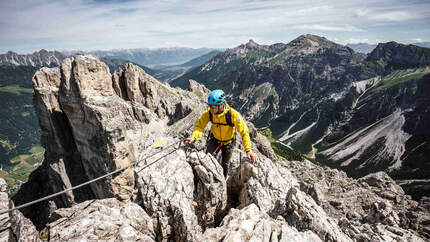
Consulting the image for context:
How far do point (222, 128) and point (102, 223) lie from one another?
873 cm

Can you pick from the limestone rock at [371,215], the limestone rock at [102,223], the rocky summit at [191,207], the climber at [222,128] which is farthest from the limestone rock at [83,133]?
the limestone rock at [371,215]

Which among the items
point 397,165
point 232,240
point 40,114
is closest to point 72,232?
point 232,240

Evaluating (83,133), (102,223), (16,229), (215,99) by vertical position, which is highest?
(215,99)

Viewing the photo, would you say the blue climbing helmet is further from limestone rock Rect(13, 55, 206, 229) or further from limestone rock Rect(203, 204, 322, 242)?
limestone rock Rect(13, 55, 206, 229)

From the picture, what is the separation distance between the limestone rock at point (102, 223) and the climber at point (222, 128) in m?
5.18

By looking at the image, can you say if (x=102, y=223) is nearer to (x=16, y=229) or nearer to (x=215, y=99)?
(x=16, y=229)

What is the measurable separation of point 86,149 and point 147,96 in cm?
2699

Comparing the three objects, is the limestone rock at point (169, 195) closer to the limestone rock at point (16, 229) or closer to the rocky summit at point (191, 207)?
the rocky summit at point (191, 207)

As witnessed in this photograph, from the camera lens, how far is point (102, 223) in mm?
9555

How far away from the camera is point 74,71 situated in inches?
1606

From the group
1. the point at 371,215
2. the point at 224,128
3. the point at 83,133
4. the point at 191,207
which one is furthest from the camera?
the point at 83,133

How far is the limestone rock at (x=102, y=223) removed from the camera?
29.6 ft

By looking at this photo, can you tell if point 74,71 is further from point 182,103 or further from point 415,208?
point 415,208

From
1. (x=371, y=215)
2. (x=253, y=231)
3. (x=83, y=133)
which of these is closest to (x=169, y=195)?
(x=253, y=231)
